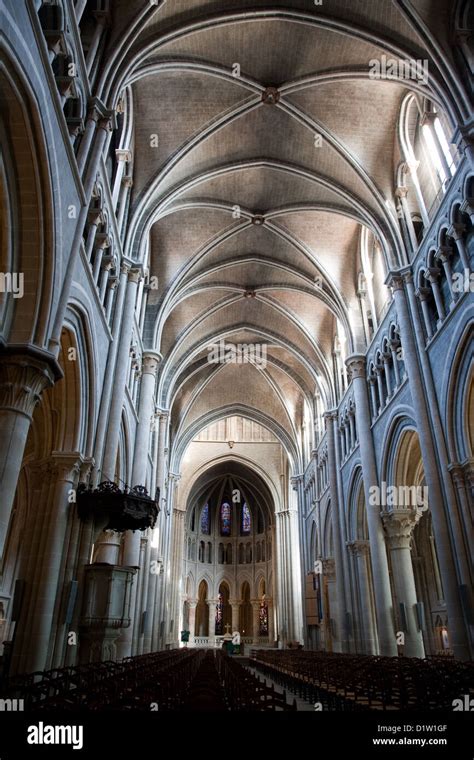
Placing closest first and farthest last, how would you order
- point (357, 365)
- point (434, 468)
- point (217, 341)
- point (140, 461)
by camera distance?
1. point (434, 468)
2. point (140, 461)
3. point (357, 365)
4. point (217, 341)

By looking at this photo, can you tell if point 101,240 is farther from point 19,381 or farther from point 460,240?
point 460,240

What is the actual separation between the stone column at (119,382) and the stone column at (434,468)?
7897 millimetres

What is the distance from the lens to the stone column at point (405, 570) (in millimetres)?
15648

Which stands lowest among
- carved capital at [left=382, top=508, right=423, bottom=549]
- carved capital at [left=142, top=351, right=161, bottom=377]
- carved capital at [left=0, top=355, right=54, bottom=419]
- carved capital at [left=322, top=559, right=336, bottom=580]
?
carved capital at [left=0, top=355, right=54, bottom=419]

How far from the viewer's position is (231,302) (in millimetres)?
27281

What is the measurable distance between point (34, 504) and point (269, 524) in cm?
4038

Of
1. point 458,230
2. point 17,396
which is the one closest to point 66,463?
point 17,396

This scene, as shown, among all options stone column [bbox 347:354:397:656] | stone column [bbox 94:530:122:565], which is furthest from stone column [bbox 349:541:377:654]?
stone column [bbox 94:530:122:565]

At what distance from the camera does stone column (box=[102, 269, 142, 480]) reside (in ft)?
42.0

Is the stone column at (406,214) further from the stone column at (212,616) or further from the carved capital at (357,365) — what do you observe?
the stone column at (212,616)

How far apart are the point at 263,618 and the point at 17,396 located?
1735 inches

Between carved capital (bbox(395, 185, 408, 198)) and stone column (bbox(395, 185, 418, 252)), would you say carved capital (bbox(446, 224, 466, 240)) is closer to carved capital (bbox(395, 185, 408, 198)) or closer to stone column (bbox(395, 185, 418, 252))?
stone column (bbox(395, 185, 418, 252))

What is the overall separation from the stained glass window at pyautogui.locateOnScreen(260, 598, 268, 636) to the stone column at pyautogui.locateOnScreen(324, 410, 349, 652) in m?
22.8

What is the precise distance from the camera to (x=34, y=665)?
28.8 feet
